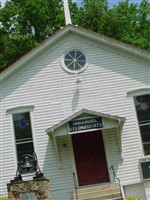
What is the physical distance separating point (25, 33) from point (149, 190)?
900 inches

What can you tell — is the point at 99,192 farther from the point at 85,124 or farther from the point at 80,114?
the point at 80,114

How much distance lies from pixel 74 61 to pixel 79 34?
114cm

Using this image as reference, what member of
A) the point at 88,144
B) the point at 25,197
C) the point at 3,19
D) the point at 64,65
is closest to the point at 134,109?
the point at 88,144

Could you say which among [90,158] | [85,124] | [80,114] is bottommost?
[90,158]

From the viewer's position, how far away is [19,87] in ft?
50.9

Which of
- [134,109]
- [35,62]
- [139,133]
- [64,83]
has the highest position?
[35,62]

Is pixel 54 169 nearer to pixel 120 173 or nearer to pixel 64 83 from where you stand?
pixel 120 173

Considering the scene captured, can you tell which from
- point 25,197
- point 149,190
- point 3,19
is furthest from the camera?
point 3,19

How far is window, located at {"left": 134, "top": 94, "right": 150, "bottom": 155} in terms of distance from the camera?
14.9 metres

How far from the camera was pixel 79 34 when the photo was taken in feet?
51.6

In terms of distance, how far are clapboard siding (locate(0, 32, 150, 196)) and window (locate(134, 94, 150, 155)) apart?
0.29m

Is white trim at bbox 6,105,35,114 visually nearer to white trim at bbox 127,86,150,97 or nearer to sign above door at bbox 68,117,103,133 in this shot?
sign above door at bbox 68,117,103,133

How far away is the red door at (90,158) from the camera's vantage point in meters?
14.7

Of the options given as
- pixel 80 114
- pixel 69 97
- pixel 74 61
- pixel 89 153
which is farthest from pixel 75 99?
pixel 89 153
